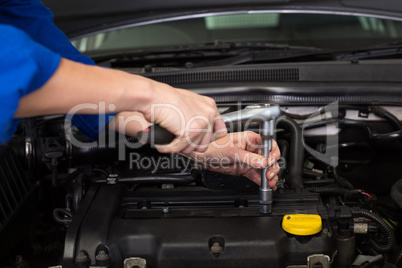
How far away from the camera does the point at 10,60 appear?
661 mm

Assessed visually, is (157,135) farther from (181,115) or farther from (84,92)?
(84,92)

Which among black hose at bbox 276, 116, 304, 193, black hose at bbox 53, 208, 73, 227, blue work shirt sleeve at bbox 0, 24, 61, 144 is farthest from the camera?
black hose at bbox 276, 116, 304, 193

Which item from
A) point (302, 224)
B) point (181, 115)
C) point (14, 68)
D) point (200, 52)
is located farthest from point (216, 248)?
point (200, 52)

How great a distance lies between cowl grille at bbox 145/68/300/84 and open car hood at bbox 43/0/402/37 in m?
0.48

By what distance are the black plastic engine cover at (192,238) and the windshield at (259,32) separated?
3.14ft

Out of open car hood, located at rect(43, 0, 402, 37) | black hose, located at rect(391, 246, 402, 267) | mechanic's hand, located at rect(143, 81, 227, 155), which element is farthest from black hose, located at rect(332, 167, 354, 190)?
open car hood, located at rect(43, 0, 402, 37)

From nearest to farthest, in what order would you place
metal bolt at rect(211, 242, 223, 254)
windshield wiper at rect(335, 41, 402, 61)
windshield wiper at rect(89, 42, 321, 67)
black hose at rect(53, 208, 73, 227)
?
metal bolt at rect(211, 242, 223, 254), black hose at rect(53, 208, 73, 227), windshield wiper at rect(335, 41, 402, 61), windshield wiper at rect(89, 42, 321, 67)

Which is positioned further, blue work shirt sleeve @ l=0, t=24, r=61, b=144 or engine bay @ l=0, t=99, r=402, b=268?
engine bay @ l=0, t=99, r=402, b=268

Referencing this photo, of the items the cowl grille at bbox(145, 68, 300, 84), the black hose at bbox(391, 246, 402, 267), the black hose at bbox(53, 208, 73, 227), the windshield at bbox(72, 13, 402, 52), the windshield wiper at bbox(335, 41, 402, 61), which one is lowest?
the black hose at bbox(391, 246, 402, 267)

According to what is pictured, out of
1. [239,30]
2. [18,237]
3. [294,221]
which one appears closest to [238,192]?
[294,221]

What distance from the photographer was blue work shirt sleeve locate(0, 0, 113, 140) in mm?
1216

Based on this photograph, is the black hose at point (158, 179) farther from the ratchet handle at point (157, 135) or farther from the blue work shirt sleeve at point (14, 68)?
the blue work shirt sleeve at point (14, 68)

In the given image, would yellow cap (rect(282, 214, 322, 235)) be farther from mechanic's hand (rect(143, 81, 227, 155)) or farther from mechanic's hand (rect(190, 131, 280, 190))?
mechanic's hand (rect(143, 81, 227, 155))

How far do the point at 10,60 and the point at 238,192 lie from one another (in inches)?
27.2
